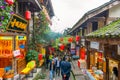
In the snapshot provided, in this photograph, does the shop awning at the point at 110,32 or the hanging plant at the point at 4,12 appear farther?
the hanging plant at the point at 4,12

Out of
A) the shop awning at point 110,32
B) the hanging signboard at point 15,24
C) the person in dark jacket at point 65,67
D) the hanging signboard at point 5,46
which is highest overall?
the hanging signboard at point 15,24

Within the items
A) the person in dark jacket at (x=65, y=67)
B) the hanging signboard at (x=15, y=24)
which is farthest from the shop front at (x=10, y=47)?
the person in dark jacket at (x=65, y=67)

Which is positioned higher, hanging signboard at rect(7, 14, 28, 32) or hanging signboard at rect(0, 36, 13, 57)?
hanging signboard at rect(7, 14, 28, 32)

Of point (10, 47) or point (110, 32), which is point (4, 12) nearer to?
point (10, 47)

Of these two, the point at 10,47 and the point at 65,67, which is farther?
the point at 65,67

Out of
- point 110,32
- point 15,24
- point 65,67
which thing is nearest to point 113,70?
point 110,32

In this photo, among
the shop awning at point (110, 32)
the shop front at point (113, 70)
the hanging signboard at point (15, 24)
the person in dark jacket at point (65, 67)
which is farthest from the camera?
the person in dark jacket at point (65, 67)

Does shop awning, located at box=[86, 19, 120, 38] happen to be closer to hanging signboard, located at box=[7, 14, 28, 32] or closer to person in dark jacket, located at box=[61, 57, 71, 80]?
hanging signboard, located at box=[7, 14, 28, 32]

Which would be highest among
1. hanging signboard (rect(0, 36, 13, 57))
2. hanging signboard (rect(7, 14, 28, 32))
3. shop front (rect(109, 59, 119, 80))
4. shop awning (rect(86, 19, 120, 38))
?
hanging signboard (rect(7, 14, 28, 32))

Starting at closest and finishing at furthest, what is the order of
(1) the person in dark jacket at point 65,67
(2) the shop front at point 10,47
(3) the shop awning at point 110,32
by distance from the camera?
(3) the shop awning at point 110,32, (2) the shop front at point 10,47, (1) the person in dark jacket at point 65,67

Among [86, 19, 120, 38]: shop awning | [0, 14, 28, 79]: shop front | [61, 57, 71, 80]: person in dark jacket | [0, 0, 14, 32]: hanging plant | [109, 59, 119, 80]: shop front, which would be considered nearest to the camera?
[86, 19, 120, 38]: shop awning

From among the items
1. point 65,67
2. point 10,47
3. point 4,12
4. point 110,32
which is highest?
point 4,12

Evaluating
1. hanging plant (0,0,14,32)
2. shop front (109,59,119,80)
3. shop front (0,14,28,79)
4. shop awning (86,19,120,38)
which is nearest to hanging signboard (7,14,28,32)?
shop front (0,14,28,79)

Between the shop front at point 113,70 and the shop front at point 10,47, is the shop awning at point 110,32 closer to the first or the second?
the shop front at point 113,70
